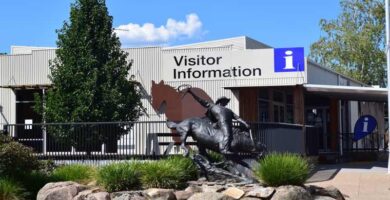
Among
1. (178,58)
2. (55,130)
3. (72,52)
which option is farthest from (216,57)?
(55,130)

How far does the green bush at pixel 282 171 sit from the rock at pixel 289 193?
25 cm

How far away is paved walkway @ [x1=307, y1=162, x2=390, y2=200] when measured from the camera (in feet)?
51.7

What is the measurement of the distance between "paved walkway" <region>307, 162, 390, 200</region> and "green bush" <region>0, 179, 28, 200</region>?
7142 mm

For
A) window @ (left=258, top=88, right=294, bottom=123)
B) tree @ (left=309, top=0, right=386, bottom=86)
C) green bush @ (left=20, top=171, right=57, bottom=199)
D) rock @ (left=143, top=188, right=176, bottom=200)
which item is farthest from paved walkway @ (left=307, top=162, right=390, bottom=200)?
tree @ (left=309, top=0, right=386, bottom=86)

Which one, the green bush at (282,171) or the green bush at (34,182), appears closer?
the green bush at (282,171)

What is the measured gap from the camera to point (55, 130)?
2020 centimetres

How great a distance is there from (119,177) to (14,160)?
232 cm

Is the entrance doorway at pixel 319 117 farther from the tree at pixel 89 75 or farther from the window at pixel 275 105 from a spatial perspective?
the tree at pixel 89 75

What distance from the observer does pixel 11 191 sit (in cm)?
1274

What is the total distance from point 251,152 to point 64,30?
10611 millimetres

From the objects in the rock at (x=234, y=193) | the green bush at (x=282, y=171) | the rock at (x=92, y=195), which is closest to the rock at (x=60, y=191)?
the rock at (x=92, y=195)

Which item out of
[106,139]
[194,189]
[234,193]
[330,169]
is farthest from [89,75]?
[234,193]

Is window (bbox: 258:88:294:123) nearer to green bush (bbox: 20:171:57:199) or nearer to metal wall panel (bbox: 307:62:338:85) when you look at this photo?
metal wall panel (bbox: 307:62:338:85)

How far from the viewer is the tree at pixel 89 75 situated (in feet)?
70.1
